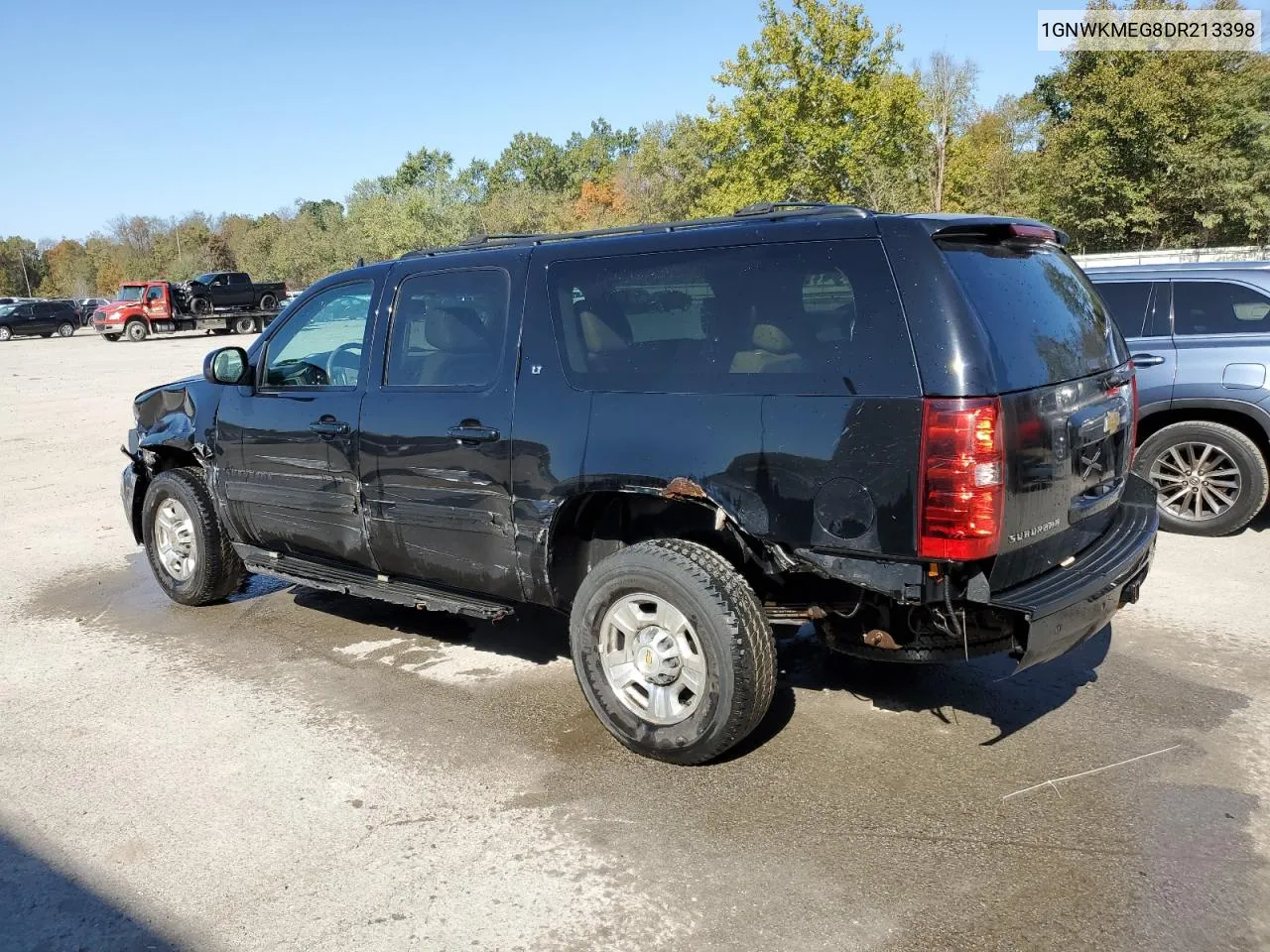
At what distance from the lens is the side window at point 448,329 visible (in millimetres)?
4359

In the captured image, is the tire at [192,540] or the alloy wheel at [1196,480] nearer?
the tire at [192,540]

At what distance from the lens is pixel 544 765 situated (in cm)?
383

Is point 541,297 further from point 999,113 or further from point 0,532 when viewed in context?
point 999,113

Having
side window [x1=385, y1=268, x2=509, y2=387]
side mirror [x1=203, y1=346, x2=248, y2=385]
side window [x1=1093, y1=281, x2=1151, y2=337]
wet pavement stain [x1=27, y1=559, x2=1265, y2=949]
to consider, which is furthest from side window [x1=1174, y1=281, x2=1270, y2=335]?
side mirror [x1=203, y1=346, x2=248, y2=385]

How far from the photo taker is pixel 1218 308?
22.7 ft

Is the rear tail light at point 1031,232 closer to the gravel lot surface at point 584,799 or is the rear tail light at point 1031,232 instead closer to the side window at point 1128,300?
the gravel lot surface at point 584,799

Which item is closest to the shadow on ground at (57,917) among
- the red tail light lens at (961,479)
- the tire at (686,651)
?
the tire at (686,651)

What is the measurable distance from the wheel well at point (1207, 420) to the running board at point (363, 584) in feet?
16.8

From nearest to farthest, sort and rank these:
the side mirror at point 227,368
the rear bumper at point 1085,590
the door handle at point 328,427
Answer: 1. the rear bumper at point 1085,590
2. the door handle at point 328,427
3. the side mirror at point 227,368

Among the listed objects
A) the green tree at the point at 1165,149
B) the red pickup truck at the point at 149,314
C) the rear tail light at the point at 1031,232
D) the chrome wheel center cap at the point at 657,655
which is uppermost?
the green tree at the point at 1165,149

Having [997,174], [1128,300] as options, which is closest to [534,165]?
[997,174]

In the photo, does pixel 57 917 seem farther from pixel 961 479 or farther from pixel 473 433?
pixel 961 479

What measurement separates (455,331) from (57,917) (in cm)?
271

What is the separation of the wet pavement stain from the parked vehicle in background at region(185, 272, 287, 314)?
35411mm
